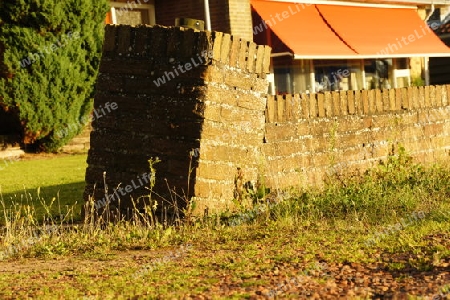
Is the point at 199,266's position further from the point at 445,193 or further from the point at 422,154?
→ the point at 422,154

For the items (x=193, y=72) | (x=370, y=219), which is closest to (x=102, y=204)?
(x=193, y=72)

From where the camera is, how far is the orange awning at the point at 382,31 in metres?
24.1

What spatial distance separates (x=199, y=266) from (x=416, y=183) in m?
3.88

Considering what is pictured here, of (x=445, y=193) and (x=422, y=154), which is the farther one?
(x=422, y=154)

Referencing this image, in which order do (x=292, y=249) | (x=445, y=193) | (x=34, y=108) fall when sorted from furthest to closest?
(x=34, y=108)
(x=445, y=193)
(x=292, y=249)

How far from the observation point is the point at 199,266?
5.46m

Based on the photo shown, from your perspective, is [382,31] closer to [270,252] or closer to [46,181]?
[46,181]

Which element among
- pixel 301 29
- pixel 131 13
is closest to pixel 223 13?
pixel 301 29

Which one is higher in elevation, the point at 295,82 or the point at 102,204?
the point at 295,82

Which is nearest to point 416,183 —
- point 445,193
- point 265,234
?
point 445,193

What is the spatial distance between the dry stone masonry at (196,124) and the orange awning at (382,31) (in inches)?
599

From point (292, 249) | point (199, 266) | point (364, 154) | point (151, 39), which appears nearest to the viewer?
point (199, 266)

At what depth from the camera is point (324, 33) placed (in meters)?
23.2

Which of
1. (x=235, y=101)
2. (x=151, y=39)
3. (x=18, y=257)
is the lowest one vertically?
(x=18, y=257)
